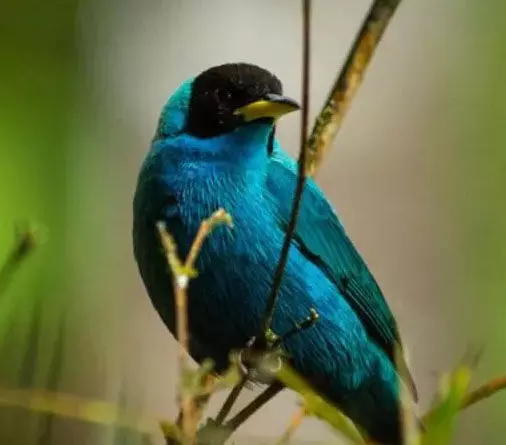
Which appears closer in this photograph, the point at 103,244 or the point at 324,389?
the point at 324,389

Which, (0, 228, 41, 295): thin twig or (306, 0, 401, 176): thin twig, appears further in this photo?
(306, 0, 401, 176): thin twig

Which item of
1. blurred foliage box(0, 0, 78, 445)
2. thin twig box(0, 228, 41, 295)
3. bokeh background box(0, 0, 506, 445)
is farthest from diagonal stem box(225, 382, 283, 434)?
thin twig box(0, 228, 41, 295)

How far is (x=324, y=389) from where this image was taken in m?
1.06

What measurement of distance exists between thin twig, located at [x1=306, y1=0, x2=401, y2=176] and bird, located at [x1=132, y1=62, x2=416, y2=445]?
0.05 meters

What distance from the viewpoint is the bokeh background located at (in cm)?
68

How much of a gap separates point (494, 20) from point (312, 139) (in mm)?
1213

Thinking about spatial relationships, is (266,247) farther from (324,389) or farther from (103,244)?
(103,244)

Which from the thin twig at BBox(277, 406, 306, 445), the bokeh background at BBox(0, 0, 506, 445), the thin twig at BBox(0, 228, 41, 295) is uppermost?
the thin twig at BBox(0, 228, 41, 295)

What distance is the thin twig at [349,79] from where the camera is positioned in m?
0.77

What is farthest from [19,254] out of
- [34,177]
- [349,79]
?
[349,79]

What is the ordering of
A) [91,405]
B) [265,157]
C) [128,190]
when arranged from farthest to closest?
[128,190] → [265,157] → [91,405]

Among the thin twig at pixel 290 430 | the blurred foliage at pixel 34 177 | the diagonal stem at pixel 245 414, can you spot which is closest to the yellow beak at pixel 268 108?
the blurred foliage at pixel 34 177

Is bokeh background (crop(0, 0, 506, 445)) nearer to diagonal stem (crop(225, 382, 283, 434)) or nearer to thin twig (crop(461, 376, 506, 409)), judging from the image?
diagonal stem (crop(225, 382, 283, 434))

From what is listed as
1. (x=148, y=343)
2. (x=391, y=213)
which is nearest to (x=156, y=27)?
(x=148, y=343)
